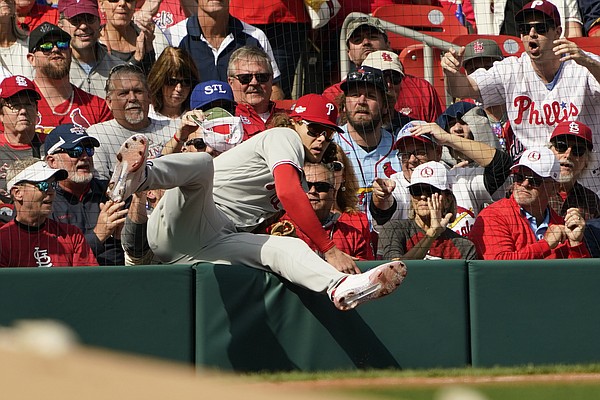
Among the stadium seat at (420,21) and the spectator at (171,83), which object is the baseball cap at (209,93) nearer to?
the spectator at (171,83)

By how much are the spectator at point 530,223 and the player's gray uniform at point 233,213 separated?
1.63m

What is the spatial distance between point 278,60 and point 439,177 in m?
1.86

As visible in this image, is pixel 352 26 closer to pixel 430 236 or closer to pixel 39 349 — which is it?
pixel 430 236

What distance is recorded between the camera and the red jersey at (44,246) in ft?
19.9

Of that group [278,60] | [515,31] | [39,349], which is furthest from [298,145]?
[39,349]

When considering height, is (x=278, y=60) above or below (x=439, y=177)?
above

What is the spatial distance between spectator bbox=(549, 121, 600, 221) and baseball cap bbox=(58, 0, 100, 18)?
3607 mm

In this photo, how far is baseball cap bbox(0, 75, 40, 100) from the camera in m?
6.79

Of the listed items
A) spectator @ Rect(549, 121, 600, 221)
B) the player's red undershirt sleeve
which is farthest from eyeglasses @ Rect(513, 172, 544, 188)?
the player's red undershirt sleeve

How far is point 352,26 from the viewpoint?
26.6ft

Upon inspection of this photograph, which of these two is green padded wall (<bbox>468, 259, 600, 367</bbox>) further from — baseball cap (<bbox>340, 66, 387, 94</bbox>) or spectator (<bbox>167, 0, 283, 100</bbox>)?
spectator (<bbox>167, 0, 283, 100</bbox>)

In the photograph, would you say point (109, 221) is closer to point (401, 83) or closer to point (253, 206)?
point (253, 206)

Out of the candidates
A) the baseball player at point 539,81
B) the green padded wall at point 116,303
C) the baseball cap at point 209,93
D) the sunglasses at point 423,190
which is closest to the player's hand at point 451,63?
the baseball player at point 539,81

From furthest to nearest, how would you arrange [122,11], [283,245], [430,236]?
[122,11]
[430,236]
[283,245]
